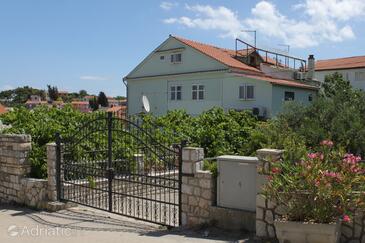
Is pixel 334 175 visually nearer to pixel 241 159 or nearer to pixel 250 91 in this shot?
pixel 241 159

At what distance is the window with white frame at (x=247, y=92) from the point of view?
32244mm

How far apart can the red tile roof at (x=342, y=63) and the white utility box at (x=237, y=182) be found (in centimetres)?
3918

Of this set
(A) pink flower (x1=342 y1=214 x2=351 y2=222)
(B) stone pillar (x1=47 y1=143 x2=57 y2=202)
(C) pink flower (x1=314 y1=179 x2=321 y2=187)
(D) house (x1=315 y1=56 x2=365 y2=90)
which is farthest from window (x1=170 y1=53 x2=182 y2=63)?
(A) pink flower (x1=342 y1=214 x2=351 y2=222)

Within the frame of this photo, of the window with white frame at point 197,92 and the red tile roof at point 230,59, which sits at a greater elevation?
the red tile roof at point 230,59

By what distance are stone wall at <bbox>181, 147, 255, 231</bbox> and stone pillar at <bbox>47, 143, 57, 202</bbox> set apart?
3.90m

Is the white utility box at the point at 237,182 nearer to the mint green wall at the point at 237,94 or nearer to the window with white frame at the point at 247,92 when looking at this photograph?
the mint green wall at the point at 237,94

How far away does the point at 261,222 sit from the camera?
6105 mm

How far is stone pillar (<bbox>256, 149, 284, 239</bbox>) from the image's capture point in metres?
6.00

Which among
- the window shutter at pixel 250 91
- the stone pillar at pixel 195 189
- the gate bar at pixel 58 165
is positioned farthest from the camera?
the window shutter at pixel 250 91

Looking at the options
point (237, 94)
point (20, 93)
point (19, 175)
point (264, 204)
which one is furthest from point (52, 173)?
point (20, 93)

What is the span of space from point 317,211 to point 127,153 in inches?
279

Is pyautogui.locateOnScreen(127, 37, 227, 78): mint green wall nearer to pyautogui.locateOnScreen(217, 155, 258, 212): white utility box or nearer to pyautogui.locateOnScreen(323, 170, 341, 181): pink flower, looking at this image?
pyautogui.locateOnScreen(217, 155, 258, 212): white utility box

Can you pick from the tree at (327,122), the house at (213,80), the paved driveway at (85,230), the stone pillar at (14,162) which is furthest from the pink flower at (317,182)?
the house at (213,80)

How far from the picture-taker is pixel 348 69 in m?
43.1
